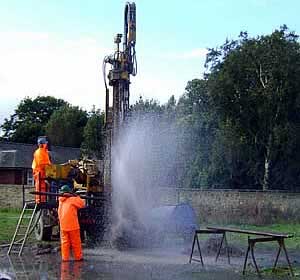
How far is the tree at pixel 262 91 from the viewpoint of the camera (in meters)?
38.7

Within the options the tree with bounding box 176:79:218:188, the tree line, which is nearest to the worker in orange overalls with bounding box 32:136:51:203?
the tree line

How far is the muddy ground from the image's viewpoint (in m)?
13.2

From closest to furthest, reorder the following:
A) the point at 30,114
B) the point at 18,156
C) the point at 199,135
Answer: the point at 199,135 < the point at 18,156 < the point at 30,114

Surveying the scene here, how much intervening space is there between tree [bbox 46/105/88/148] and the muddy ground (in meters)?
58.7

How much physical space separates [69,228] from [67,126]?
6186 cm

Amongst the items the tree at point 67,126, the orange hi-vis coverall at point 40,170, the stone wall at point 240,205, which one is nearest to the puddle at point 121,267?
the orange hi-vis coverall at point 40,170

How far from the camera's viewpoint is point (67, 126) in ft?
252

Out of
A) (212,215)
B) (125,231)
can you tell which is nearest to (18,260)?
(125,231)

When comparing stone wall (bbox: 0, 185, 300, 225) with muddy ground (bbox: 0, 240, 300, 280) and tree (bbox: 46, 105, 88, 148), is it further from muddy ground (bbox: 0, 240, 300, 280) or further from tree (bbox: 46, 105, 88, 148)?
tree (bbox: 46, 105, 88, 148)

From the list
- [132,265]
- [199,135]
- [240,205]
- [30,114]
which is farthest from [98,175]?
[30,114]

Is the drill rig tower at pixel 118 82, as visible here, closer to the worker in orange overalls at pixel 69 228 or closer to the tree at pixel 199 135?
the worker in orange overalls at pixel 69 228

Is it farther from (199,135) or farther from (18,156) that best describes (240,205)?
(18,156)

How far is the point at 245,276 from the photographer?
13.2 m

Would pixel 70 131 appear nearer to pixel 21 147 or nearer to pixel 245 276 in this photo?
pixel 21 147
